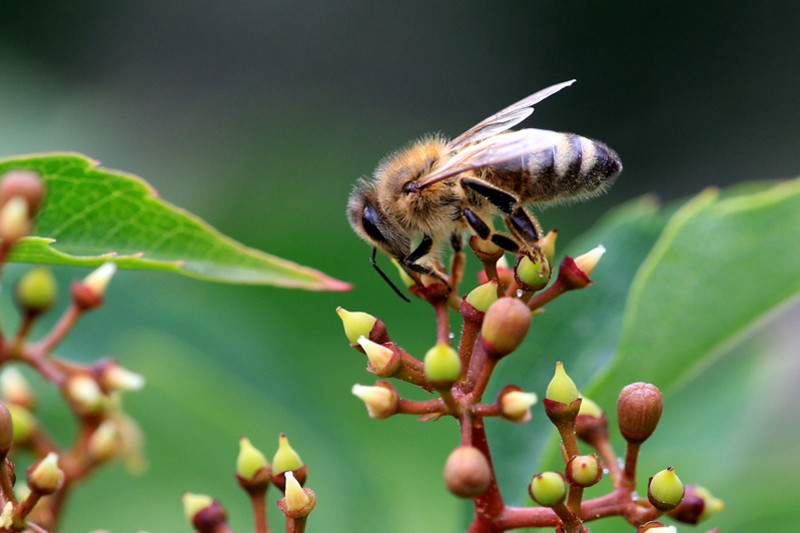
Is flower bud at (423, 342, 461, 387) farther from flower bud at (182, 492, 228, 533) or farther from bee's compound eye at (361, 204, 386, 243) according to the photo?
bee's compound eye at (361, 204, 386, 243)

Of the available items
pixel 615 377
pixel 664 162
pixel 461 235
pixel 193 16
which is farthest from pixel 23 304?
pixel 193 16

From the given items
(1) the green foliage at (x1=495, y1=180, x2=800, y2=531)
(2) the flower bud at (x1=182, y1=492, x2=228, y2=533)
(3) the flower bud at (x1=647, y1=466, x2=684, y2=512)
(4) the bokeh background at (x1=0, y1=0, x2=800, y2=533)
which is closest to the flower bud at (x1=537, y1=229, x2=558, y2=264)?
(1) the green foliage at (x1=495, y1=180, x2=800, y2=531)

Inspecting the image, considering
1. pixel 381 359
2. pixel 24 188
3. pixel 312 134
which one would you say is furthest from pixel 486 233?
pixel 312 134

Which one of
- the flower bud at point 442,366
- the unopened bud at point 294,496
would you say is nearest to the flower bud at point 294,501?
the unopened bud at point 294,496

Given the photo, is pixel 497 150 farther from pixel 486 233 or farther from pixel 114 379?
pixel 114 379

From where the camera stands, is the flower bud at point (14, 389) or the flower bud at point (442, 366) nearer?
the flower bud at point (442, 366)

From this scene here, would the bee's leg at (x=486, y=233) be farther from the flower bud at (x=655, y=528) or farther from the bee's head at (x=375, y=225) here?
the flower bud at (x=655, y=528)

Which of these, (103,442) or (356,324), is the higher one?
(356,324)
